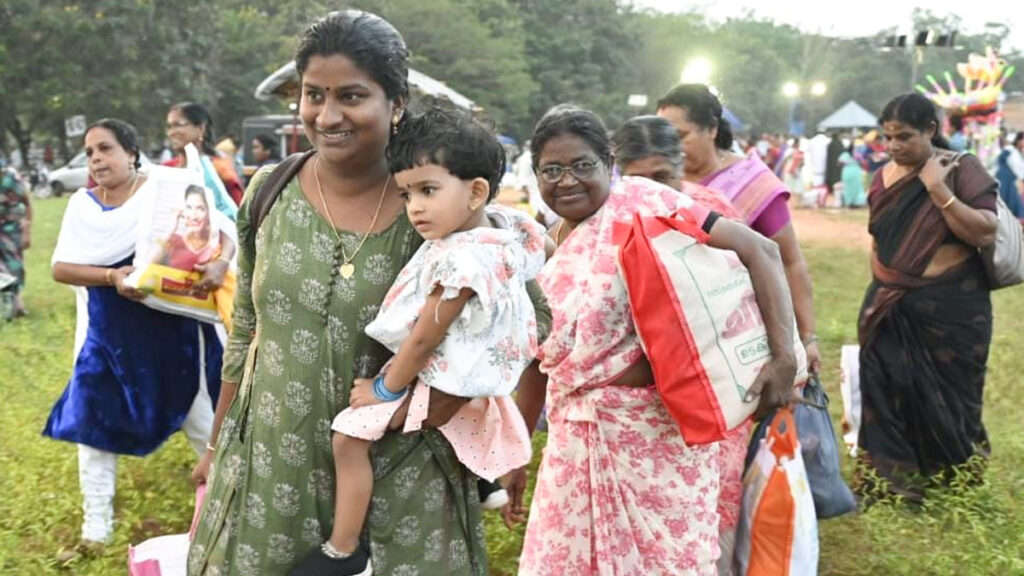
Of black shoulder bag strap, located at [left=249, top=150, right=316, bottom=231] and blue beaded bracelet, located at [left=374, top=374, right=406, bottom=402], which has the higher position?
black shoulder bag strap, located at [left=249, top=150, right=316, bottom=231]

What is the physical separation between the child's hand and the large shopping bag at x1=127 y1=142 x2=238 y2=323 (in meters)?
2.26

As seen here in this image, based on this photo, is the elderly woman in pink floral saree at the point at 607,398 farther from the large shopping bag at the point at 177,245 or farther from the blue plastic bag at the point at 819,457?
the large shopping bag at the point at 177,245

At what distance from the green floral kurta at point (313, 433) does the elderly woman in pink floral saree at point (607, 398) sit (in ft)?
2.54

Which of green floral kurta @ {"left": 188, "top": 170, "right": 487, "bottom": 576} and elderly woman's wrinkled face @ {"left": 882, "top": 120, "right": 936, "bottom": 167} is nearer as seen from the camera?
green floral kurta @ {"left": 188, "top": 170, "right": 487, "bottom": 576}

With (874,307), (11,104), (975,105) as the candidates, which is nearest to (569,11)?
(11,104)

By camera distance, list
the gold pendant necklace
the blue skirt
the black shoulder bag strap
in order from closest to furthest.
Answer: the gold pendant necklace
the black shoulder bag strap
the blue skirt

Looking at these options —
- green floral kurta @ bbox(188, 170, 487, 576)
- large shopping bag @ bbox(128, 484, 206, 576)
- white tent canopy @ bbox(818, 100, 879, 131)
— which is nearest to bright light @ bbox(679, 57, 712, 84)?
green floral kurta @ bbox(188, 170, 487, 576)

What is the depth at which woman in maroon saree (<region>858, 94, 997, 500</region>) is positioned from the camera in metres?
4.58

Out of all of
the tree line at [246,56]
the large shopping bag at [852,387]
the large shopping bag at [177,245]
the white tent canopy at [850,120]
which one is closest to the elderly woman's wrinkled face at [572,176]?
the large shopping bag at [177,245]

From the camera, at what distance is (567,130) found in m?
2.72

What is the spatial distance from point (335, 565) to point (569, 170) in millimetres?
1190

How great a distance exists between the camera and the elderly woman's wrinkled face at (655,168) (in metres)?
3.01

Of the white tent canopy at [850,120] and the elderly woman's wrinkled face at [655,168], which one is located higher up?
the elderly woman's wrinkled face at [655,168]

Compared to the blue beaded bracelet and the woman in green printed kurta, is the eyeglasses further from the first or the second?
the blue beaded bracelet
